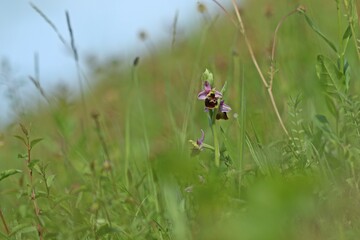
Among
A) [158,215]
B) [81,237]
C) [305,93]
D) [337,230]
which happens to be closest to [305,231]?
[337,230]

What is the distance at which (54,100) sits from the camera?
3.27m

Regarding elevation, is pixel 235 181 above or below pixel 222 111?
below

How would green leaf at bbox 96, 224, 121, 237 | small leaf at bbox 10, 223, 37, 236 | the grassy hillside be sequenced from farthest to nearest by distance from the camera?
small leaf at bbox 10, 223, 37, 236 < green leaf at bbox 96, 224, 121, 237 < the grassy hillside

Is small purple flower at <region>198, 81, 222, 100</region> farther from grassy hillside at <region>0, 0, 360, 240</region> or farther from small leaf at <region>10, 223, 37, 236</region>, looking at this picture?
small leaf at <region>10, 223, 37, 236</region>

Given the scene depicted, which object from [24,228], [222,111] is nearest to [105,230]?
[24,228]

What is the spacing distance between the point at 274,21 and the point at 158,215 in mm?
2963

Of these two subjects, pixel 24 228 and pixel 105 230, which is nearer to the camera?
pixel 105 230

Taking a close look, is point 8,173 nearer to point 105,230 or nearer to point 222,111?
point 105,230

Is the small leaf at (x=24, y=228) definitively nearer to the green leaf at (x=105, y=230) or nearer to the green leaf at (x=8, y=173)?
the green leaf at (x=8, y=173)

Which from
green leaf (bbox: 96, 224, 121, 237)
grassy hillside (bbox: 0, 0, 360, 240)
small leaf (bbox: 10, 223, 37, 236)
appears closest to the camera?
grassy hillside (bbox: 0, 0, 360, 240)

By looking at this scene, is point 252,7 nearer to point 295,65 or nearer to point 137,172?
point 295,65

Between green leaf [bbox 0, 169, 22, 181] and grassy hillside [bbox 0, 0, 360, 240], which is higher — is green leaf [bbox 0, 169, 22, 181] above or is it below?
above

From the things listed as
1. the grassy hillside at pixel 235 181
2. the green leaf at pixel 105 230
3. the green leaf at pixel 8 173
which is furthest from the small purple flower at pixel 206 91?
the green leaf at pixel 8 173

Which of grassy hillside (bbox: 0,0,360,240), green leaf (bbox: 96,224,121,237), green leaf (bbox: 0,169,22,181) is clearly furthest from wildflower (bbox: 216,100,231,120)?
green leaf (bbox: 0,169,22,181)
